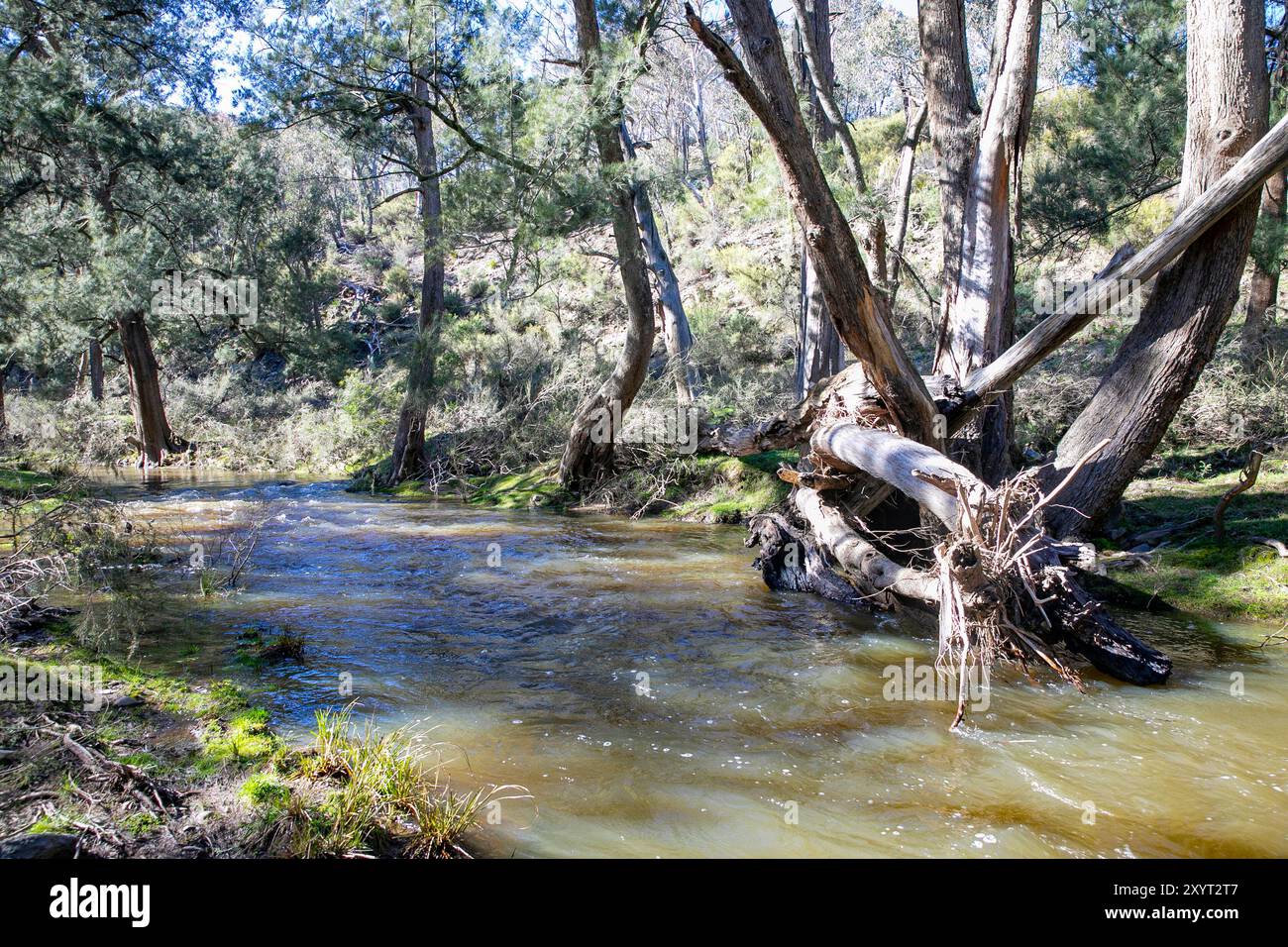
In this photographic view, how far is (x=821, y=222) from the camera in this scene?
7.00 m

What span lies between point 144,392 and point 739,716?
20703mm

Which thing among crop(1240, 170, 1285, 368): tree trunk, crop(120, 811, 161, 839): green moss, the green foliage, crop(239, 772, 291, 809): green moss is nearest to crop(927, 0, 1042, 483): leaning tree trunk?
crop(1240, 170, 1285, 368): tree trunk

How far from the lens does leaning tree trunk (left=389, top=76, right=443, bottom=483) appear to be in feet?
48.4

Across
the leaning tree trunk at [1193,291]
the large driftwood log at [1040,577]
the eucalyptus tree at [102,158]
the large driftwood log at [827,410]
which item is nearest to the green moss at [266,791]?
the large driftwood log at [1040,577]

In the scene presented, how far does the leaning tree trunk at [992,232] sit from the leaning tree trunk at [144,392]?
60.7 ft

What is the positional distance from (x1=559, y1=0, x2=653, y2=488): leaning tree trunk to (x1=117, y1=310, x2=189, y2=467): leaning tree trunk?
12428 millimetres

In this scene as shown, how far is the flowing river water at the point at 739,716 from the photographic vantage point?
3674mm

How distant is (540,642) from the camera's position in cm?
646

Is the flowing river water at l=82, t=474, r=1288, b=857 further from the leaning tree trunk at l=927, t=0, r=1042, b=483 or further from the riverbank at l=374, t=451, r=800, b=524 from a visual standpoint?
the riverbank at l=374, t=451, r=800, b=524

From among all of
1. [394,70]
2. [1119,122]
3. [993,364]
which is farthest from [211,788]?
[1119,122]

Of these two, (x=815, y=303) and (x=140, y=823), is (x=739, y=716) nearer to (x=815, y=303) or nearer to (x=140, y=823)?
(x=140, y=823)

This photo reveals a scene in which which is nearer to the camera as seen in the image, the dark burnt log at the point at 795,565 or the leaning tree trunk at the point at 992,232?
the dark burnt log at the point at 795,565

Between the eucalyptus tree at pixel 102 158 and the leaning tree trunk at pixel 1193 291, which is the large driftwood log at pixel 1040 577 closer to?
the leaning tree trunk at pixel 1193 291
